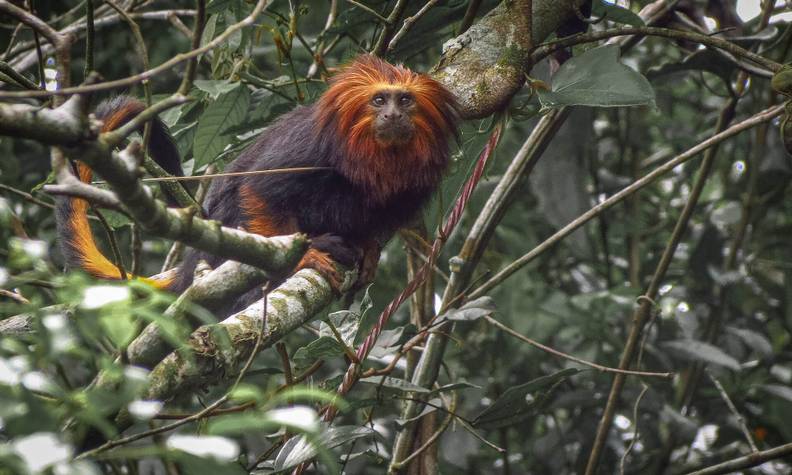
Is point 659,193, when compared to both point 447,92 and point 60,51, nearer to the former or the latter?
point 447,92

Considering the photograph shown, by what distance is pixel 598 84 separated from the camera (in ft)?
8.15

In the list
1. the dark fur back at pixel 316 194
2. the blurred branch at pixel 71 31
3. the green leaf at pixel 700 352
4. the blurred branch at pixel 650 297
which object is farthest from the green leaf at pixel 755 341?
the blurred branch at pixel 71 31

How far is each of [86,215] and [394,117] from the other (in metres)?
1.22

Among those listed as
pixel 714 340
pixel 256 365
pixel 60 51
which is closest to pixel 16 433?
pixel 60 51

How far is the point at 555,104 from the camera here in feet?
8.14

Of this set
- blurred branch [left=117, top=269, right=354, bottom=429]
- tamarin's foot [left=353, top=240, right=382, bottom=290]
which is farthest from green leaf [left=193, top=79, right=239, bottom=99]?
tamarin's foot [left=353, top=240, right=382, bottom=290]

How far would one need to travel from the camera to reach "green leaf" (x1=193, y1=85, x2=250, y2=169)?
113 inches

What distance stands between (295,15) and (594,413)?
105 inches

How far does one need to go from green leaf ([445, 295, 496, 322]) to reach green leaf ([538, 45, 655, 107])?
2.06ft

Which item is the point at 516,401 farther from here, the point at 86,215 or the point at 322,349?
the point at 86,215

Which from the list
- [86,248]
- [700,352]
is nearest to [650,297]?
[700,352]

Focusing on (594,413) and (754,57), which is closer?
(754,57)

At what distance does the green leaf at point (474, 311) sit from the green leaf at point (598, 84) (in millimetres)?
628

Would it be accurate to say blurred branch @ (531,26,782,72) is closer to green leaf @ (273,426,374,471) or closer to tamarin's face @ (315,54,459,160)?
tamarin's face @ (315,54,459,160)
